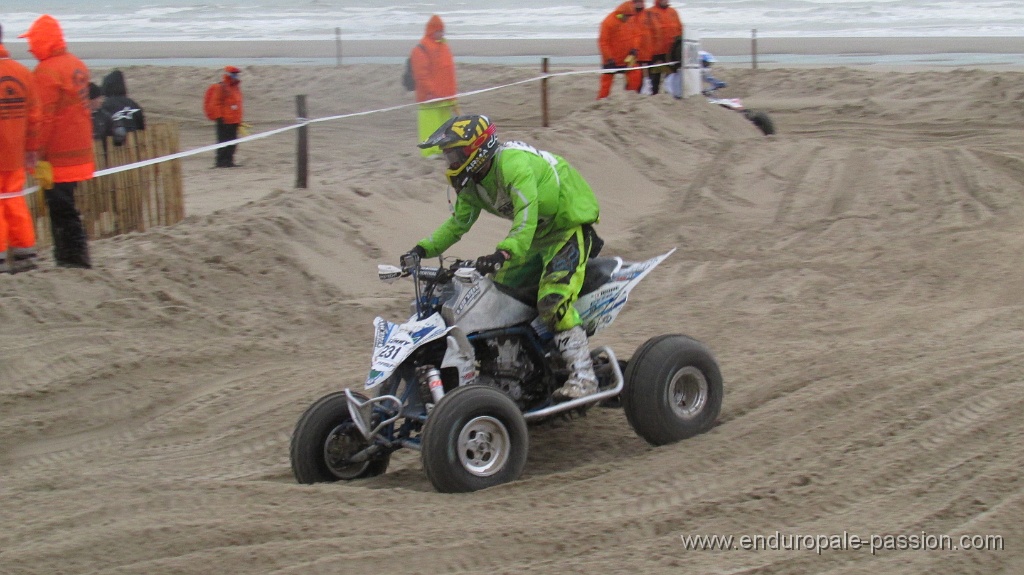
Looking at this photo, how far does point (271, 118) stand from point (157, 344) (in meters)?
12.5

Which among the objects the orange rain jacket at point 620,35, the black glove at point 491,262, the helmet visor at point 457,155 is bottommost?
the black glove at point 491,262

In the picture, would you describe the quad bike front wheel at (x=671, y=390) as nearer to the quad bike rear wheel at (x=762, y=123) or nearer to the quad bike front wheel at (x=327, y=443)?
the quad bike front wheel at (x=327, y=443)

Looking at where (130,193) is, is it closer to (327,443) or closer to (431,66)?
(431,66)

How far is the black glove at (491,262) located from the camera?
223 inches

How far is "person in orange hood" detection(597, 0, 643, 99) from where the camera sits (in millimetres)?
16797

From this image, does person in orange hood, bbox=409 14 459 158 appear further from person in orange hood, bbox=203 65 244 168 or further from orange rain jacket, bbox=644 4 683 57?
orange rain jacket, bbox=644 4 683 57

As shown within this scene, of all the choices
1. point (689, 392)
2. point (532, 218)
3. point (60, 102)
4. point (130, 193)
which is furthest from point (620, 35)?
point (532, 218)

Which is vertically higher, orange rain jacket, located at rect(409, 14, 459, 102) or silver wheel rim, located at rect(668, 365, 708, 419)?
orange rain jacket, located at rect(409, 14, 459, 102)

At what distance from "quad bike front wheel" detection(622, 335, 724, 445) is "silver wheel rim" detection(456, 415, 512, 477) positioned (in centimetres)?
89

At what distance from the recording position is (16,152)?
8812 millimetres

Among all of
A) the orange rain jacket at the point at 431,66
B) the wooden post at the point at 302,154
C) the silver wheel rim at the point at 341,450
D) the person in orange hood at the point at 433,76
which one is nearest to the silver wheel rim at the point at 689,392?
the silver wheel rim at the point at 341,450

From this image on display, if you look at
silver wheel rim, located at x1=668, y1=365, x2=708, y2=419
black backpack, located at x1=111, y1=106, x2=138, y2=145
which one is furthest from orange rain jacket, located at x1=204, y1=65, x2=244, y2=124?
silver wheel rim, located at x1=668, y1=365, x2=708, y2=419

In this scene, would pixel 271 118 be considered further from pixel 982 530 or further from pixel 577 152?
pixel 982 530

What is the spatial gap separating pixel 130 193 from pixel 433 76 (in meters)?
5.30
